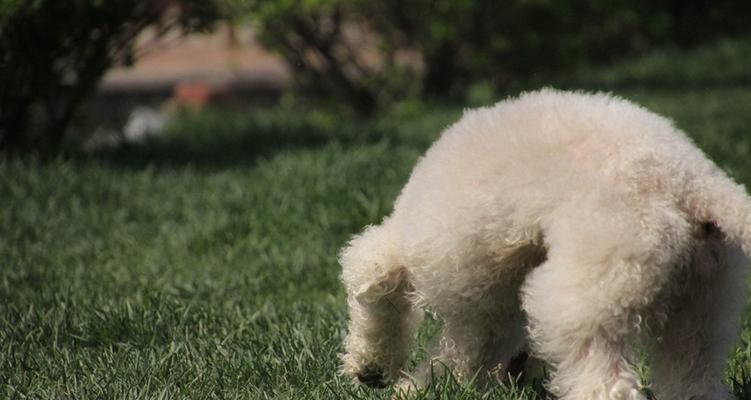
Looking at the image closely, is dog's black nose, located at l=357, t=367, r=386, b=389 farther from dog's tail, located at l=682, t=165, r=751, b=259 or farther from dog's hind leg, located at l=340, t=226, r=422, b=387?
dog's tail, located at l=682, t=165, r=751, b=259

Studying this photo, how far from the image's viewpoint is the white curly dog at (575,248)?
10.0 ft

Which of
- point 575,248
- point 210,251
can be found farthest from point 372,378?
point 210,251

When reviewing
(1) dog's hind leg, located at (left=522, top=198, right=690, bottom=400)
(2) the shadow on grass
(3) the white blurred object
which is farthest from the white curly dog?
(3) the white blurred object

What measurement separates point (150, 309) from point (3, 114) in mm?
3841

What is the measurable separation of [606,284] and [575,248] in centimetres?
12

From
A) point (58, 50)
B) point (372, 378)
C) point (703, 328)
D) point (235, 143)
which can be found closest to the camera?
point (703, 328)

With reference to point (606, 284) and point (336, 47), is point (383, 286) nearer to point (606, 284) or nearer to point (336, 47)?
point (606, 284)

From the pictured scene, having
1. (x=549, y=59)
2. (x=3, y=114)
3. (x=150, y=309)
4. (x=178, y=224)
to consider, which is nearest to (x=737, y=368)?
(x=150, y=309)

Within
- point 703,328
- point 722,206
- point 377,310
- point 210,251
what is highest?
point 722,206

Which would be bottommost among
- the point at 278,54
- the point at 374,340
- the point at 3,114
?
the point at 278,54

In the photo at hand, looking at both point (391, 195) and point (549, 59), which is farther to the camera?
point (549, 59)

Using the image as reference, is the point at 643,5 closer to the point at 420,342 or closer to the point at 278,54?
the point at 278,54

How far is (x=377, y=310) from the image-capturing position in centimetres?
388

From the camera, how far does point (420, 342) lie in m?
4.47
